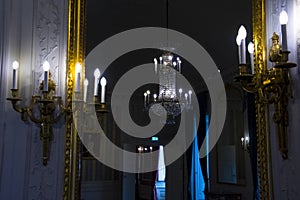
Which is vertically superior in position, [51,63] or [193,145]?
[51,63]

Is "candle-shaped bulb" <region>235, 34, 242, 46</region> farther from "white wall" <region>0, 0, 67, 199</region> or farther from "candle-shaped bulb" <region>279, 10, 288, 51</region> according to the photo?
"white wall" <region>0, 0, 67, 199</region>

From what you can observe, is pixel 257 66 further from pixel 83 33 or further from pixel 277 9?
pixel 83 33

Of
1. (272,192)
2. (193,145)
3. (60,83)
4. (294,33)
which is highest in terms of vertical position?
(294,33)

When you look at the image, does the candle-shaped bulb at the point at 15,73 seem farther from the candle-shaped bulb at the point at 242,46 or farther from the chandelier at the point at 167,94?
the candle-shaped bulb at the point at 242,46

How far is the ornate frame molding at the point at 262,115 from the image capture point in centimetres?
112

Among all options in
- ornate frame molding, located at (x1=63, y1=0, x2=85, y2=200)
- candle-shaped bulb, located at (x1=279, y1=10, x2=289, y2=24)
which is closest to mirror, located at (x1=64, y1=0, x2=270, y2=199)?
ornate frame molding, located at (x1=63, y1=0, x2=85, y2=200)

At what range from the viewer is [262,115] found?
1155 mm

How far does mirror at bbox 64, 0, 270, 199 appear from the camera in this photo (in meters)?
1.21

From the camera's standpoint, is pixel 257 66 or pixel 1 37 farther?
pixel 1 37

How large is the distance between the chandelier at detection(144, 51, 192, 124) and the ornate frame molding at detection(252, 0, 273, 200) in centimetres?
26

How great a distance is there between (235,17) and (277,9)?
0.48 ft

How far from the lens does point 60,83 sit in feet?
4.20

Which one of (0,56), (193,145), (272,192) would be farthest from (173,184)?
(0,56)

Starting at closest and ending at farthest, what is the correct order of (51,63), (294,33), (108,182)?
(294,33)
(108,182)
(51,63)
